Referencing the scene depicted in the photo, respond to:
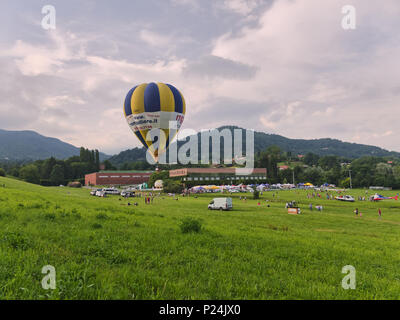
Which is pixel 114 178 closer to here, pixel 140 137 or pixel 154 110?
pixel 140 137

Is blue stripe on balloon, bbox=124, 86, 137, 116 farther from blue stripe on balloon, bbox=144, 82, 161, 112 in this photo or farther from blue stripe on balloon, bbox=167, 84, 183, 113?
blue stripe on balloon, bbox=167, 84, 183, 113

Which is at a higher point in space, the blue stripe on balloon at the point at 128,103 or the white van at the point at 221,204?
the blue stripe on balloon at the point at 128,103

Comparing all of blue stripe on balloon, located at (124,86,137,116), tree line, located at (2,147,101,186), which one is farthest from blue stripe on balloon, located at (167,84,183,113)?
tree line, located at (2,147,101,186)

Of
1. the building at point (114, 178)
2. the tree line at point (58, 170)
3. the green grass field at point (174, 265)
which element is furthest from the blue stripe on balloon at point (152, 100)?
the tree line at point (58, 170)

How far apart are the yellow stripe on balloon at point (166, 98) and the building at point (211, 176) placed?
59777mm

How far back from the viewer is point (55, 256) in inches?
291

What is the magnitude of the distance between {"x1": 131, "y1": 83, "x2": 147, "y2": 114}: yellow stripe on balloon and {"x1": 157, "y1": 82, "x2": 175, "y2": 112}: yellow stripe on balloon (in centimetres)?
312

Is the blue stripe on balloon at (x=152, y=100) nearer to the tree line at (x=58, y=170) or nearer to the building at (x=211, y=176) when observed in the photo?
the building at (x=211, y=176)

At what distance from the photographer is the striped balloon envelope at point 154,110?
4238 cm

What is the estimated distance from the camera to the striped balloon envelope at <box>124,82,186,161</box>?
42375 mm

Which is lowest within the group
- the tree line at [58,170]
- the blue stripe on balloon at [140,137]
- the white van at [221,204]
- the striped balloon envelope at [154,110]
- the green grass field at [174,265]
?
the white van at [221,204]

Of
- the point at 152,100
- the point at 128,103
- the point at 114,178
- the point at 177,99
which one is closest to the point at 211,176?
the point at 114,178

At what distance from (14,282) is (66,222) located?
7348mm
